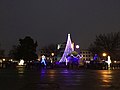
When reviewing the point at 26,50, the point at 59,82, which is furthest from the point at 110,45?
the point at 59,82

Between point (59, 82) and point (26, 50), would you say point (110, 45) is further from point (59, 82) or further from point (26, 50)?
A: point (59, 82)

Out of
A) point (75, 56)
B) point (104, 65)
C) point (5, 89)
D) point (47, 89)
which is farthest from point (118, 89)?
point (75, 56)

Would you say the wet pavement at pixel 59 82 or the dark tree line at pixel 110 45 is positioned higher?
the dark tree line at pixel 110 45

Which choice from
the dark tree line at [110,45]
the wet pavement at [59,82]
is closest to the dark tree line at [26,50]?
the dark tree line at [110,45]

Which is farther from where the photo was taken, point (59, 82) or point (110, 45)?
point (110, 45)

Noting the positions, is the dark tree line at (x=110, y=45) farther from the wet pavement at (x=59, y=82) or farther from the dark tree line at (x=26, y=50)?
the wet pavement at (x=59, y=82)

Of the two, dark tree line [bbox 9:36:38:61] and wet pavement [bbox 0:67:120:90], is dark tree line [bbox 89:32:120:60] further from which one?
wet pavement [bbox 0:67:120:90]

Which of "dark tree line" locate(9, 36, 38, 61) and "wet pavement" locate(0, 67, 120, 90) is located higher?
"dark tree line" locate(9, 36, 38, 61)

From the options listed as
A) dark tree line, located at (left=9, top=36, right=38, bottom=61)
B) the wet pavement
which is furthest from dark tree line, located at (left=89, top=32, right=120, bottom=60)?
the wet pavement

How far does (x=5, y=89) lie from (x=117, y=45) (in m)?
95.7

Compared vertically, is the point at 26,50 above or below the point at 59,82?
above

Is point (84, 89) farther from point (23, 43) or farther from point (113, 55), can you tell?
point (113, 55)

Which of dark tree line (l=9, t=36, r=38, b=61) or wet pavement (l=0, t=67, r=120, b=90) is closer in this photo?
wet pavement (l=0, t=67, r=120, b=90)

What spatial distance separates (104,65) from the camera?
202 ft
